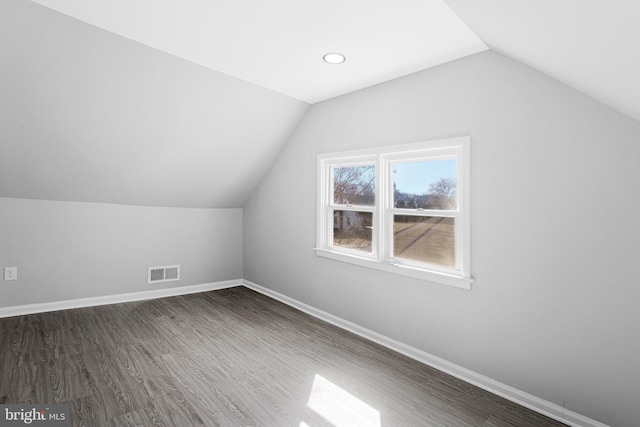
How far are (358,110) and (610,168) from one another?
81.6 inches

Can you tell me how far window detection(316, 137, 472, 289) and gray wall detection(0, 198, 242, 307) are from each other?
1.95 m

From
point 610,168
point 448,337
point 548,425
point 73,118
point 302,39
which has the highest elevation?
point 302,39

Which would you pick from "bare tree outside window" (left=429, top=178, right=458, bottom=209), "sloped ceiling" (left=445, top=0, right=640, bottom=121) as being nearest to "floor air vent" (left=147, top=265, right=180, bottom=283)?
"bare tree outside window" (left=429, top=178, right=458, bottom=209)

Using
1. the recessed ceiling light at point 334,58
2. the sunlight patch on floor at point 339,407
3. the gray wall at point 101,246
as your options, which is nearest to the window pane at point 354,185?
the recessed ceiling light at point 334,58

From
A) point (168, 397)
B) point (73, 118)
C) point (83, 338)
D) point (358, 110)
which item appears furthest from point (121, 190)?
point (358, 110)

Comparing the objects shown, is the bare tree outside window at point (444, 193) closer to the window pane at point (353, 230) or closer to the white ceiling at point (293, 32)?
the window pane at point (353, 230)

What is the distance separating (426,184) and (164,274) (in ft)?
11.8

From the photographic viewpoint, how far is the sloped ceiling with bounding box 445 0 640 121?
109cm

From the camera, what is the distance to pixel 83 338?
309 cm

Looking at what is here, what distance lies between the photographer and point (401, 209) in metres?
3.10

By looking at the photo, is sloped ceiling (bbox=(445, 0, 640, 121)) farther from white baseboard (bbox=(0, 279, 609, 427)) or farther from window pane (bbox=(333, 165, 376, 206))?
white baseboard (bbox=(0, 279, 609, 427))

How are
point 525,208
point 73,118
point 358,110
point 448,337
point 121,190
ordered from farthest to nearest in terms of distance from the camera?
point 121,190 → point 358,110 → point 73,118 → point 448,337 → point 525,208

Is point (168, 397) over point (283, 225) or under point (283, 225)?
under

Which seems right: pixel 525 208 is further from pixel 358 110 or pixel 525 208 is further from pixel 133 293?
pixel 133 293
